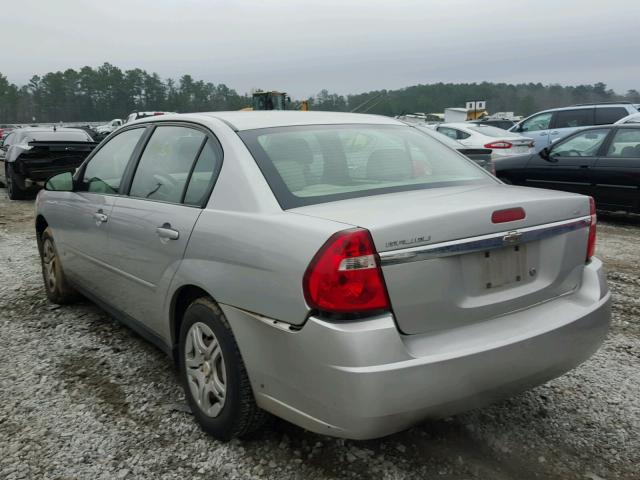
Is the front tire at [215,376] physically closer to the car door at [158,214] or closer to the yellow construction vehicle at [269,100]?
the car door at [158,214]

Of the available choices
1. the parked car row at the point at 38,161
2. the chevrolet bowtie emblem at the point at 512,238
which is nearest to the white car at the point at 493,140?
the parked car row at the point at 38,161

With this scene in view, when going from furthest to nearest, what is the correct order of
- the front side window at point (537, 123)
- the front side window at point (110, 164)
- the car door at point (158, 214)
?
the front side window at point (537, 123)
the front side window at point (110, 164)
the car door at point (158, 214)

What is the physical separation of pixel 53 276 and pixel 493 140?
9947 mm

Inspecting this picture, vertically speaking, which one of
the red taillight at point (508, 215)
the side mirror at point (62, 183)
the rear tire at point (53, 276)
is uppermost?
the red taillight at point (508, 215)

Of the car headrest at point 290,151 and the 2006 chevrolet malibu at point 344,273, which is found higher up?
the car headrest at point 290,151

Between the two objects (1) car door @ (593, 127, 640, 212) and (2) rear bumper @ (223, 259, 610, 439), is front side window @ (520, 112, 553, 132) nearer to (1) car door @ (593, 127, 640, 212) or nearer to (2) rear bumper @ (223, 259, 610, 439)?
(1) car door @ (593, 127, 640, 212)

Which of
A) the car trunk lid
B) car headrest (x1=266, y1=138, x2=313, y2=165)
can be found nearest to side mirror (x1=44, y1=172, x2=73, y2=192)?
car headrest (x1=266, y1=138, x2=313, y2=165)

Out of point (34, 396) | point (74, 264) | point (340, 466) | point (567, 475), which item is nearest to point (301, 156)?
point (340, 466)

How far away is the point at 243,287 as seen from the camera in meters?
2.34

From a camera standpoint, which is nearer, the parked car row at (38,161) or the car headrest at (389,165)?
the car headrest at (389,165)

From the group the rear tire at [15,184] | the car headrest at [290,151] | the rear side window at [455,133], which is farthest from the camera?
the rear side window at [455,133]

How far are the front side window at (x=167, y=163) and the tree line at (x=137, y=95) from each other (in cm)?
6405

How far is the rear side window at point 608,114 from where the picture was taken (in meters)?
13.5

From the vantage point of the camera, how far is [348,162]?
114 inches
